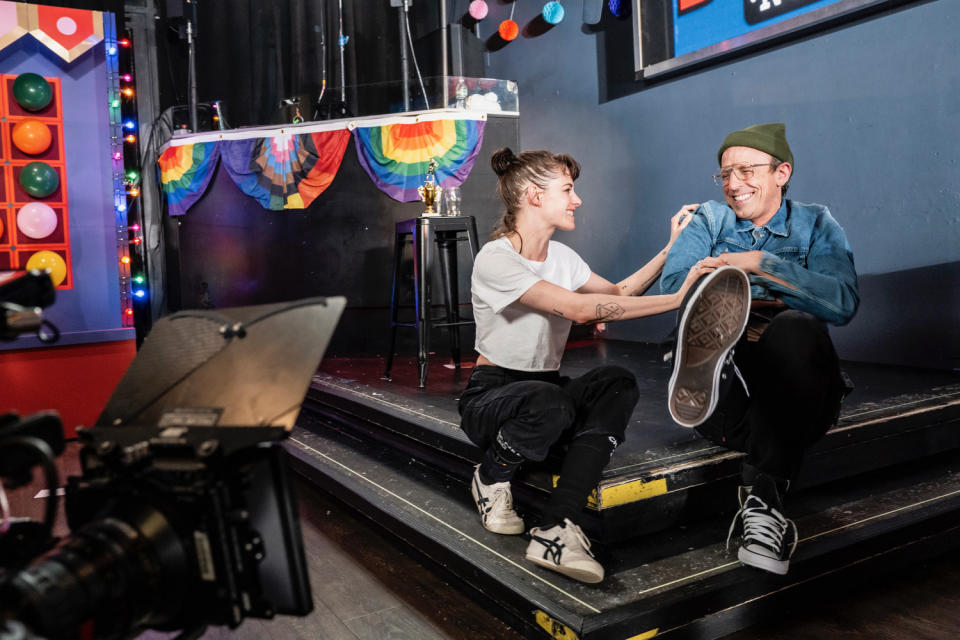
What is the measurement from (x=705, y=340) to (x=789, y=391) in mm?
208

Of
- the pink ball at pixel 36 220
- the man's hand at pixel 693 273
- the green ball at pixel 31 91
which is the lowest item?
the man's hand at pixel 693 273

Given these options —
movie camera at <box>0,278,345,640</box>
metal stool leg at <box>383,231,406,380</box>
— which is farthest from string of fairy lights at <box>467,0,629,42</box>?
movie camera at <box>0,278,345,640</box>

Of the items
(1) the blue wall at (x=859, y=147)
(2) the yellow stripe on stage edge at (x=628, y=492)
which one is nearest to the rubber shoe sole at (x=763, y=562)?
(2) the yellow stripe on stage edge at (x=628, y=492)

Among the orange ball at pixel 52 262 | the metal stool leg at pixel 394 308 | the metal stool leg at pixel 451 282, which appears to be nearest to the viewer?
the metal stool leg at pixel 394 308

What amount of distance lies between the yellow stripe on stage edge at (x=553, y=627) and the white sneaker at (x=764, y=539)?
0.47m

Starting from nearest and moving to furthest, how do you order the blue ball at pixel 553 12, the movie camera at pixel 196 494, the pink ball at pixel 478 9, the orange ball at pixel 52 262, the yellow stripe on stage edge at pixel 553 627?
the movie camera at pixel 196 494 < the yellow stripe on stage edge at pixel 553 627 < the orange ball at pixel 52 262 < the blue ball at pixel 553 12 < the pink ball at pixel 478 9

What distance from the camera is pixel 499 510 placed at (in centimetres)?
181

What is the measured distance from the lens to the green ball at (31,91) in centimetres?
365

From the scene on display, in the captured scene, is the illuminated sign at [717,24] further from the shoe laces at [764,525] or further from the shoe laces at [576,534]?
the shoe laces at [576,534]

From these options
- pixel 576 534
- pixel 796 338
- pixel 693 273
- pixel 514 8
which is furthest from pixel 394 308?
pixel 514 8

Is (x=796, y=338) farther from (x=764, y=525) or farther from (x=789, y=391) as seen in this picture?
(x=764, y=525)

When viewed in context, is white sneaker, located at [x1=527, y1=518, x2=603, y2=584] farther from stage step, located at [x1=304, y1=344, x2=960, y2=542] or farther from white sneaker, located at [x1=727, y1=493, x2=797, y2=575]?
white sneaker, located at [x1=727, y1=493, x2=797, y2=575]

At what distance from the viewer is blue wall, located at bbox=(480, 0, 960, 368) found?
9.42 feet

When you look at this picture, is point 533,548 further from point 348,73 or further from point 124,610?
point 348,73
